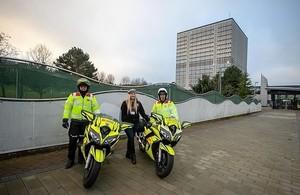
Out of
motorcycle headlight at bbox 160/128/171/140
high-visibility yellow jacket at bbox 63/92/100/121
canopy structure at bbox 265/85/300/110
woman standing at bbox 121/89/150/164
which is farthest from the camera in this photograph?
canopy structure at bbox 265/85/300/110

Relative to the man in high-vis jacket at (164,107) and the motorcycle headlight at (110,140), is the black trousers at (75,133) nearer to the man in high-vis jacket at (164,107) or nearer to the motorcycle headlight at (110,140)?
the motorcycle headlight at (110,140)

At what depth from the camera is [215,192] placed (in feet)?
9.98

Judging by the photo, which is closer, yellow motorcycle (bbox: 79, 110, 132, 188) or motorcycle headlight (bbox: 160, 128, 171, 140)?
yellow motorcycle (bbox: 79, 110, 132, 188)

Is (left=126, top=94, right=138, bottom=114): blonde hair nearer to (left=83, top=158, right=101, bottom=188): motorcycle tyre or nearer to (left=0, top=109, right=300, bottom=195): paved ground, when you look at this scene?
(left=0, top=109, right=300, bottom=195): paved ground

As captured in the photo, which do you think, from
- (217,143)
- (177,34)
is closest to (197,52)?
(177,34)

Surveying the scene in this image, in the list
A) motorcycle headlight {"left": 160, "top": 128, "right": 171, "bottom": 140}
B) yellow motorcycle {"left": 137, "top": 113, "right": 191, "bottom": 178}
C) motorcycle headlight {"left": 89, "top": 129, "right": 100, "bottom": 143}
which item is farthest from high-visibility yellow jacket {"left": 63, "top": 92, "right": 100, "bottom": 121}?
motorcycle headlight {"left": 160, "top": 128, "right": 171, "bottom": 140}

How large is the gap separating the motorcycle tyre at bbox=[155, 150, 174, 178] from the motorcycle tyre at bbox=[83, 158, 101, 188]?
1156mm

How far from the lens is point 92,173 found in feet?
9.11

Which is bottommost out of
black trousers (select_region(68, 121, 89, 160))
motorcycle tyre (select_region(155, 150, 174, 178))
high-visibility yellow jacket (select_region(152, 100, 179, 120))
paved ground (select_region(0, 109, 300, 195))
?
paved ground (select_region(0, 109, 300, 195))

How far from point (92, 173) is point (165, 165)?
1.28 m

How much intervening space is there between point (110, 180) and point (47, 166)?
142 centimetres

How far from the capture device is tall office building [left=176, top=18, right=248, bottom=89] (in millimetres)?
53844

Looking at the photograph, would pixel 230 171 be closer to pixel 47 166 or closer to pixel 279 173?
pixel 279 173

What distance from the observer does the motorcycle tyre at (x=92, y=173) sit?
277 cm
